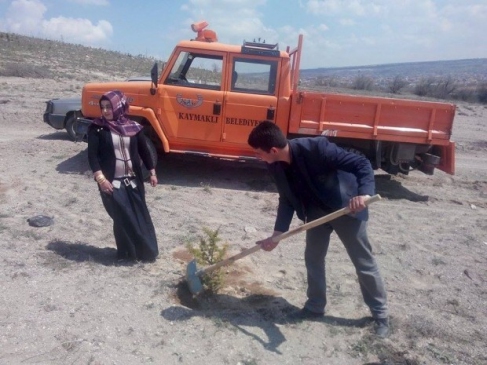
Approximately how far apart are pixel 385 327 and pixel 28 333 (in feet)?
8.41

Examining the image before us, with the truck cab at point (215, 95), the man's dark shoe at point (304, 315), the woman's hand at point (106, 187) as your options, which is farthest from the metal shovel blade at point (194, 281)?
the truck cab at point (215, 95)

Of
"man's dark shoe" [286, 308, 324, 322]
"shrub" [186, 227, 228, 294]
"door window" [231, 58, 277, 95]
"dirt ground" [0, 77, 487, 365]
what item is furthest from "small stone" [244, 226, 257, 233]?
"door window" [231, 58, 277, 95]

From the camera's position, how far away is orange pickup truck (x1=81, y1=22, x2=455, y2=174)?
7711mm

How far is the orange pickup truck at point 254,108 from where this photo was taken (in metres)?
7.71

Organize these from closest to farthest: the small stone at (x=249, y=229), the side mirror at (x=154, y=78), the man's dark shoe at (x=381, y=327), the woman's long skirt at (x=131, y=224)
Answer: the man's dark shoe at (x=381, y=327) → the woman's long skirt at (x=131, y=224) → the small stone at (x=249, y=229) → the side mirror at (x=154, y=78)

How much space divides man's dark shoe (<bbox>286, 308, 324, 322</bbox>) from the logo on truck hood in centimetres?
433

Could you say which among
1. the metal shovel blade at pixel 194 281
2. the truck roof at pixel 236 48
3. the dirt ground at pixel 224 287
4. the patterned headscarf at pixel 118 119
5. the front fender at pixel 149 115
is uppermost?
the truck roof at pixel 236 48

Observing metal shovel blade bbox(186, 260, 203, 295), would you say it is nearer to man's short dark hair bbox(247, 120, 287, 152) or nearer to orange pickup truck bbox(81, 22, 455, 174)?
man's short dark hair bbox(247, 120, 287, 152)

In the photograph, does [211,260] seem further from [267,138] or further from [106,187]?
[267,138]

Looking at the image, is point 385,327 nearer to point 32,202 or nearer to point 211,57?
point 32,202

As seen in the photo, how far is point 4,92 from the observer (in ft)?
54.7

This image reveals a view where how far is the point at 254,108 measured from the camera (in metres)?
7.79

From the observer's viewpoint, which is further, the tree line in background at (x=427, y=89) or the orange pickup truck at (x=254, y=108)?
the tree line in background at (x=427, y=89)

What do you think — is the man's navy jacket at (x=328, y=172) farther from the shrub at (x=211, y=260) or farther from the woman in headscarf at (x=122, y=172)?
the woman in headscarf at (x=122, y=172)
